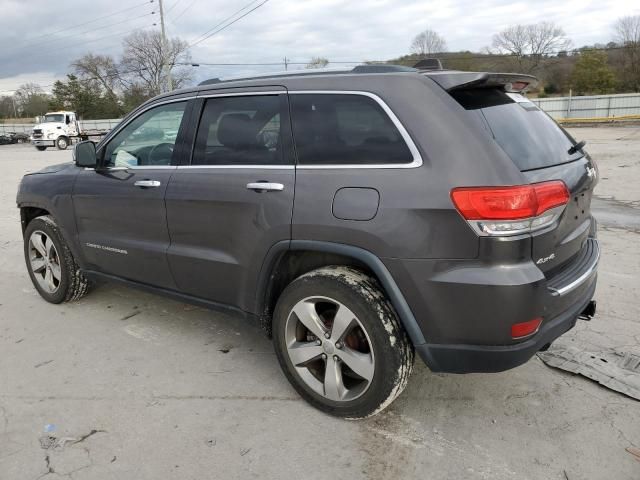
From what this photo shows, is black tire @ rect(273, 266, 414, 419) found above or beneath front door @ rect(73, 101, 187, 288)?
beneath

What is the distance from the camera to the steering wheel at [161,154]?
3.50 m

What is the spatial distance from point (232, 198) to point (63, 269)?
7.33 feet

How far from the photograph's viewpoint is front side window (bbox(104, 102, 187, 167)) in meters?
3.54

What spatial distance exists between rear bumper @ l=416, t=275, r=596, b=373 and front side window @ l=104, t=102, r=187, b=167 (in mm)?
2143

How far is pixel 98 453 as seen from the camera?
262 centimetres

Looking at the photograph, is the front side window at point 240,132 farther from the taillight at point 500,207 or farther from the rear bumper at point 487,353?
the rear bumper at point 487,353

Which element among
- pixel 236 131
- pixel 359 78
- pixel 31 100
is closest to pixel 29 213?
pixel 236 131

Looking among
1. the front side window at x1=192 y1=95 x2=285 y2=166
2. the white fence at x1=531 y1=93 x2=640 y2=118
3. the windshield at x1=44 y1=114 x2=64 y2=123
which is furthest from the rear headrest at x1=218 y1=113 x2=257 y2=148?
the white fence at x1=531 y1=93 x2=640 y2=118

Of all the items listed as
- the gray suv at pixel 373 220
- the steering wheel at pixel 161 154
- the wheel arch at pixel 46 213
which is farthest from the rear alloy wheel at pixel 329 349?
the wheel arch at pixel 46 213

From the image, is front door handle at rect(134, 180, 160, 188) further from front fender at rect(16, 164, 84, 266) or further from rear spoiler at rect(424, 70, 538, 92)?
rear spoiler at rect(424, 70, 538, 92)

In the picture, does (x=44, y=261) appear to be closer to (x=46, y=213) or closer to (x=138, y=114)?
(x=46, y=213)

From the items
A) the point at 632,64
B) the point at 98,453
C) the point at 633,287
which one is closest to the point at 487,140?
the point at 98,453

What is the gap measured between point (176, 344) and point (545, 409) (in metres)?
2.46

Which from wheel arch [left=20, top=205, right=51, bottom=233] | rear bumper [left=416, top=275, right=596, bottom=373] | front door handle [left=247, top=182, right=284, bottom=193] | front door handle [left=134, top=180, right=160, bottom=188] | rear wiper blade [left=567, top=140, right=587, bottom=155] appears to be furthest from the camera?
wheel arch [left=20, top=205, right=51, bottom=233]
